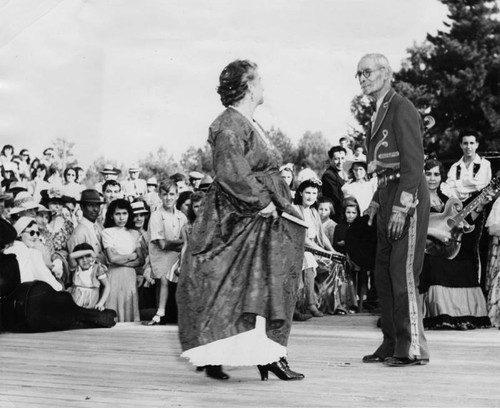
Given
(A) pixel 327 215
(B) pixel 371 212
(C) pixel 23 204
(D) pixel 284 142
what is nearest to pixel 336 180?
(A) pixel 327 215

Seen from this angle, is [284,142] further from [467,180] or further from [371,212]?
[371,212]

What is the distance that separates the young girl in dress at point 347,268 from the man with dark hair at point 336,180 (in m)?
0.36

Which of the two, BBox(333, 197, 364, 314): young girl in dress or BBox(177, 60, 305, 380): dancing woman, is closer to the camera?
BBox(177, 60, 305, 380): dancing woman

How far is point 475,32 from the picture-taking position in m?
28.6

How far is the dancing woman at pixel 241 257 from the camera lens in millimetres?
4574

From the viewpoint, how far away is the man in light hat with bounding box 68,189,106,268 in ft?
29.7


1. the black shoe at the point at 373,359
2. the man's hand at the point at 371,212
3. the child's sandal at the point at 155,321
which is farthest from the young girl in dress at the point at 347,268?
the black shoe at the point at 373,359

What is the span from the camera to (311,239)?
9.56 meters

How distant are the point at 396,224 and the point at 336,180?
5604 mm

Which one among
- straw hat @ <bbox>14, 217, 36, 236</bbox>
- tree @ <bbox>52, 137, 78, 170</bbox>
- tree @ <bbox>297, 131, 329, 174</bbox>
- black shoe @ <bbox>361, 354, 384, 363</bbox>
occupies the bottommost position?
black shoe @ <bbox>361, 354, 384, 363</bbox>

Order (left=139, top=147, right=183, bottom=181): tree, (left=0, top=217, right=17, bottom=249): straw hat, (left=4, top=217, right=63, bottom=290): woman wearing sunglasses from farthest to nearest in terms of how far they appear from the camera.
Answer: (left=139, top=147, right=183, bottom=181): tree
(left=4, top=217, right=63, bottom=290): woman wearing sunglasses
(left=0, top=217, right=17, bottom=249): straw hat

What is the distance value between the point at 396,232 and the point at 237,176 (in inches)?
43.5

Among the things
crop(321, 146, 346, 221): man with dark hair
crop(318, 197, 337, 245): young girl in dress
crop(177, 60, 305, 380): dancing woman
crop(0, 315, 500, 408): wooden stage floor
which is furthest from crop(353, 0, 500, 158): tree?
crop(177, 60, 305, 380): dancing woman

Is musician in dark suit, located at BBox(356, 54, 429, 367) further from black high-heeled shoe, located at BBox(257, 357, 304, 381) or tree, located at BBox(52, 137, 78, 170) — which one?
tree, located at BBox(52, 137, 78, 170)
